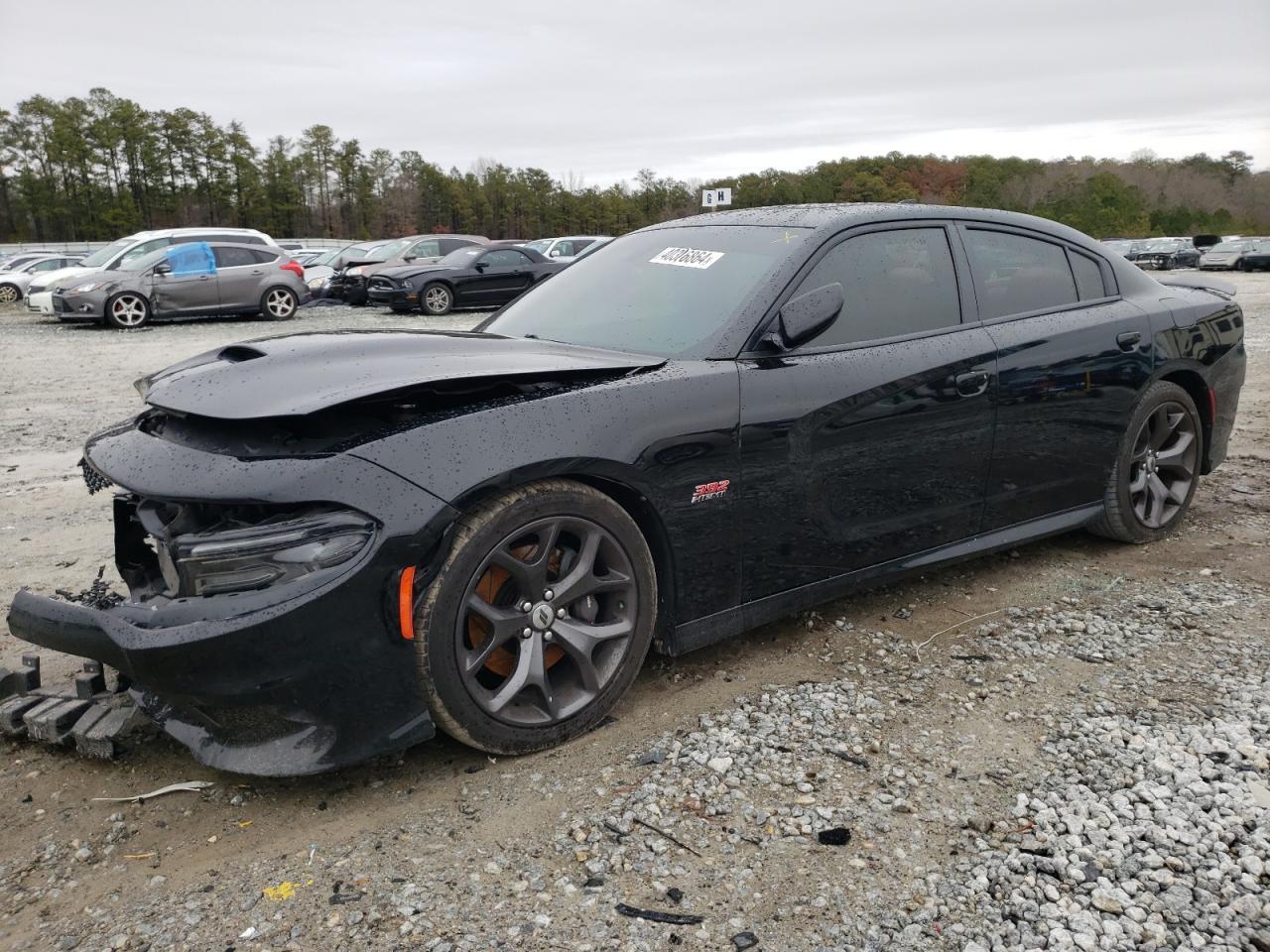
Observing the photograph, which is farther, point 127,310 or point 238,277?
point 238,277

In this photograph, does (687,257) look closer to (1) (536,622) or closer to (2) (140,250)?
(1) (536,622)

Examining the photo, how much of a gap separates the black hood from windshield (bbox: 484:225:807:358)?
0.67ft

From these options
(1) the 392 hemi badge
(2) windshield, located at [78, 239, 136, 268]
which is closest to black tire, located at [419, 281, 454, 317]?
(2) windshield, located at [78, 239, 136, 268]

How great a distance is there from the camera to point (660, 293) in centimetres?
363

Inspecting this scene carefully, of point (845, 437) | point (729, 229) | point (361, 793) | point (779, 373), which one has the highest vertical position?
point (729, 229)

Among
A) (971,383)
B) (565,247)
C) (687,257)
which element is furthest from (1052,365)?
(565,247)

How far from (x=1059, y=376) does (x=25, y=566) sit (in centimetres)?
456

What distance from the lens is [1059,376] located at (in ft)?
13.4

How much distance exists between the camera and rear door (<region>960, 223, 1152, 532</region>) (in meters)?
3.94

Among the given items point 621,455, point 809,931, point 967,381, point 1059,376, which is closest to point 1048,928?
point 809,931

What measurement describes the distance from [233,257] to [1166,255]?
1533 inches

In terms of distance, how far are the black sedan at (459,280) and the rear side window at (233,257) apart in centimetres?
245

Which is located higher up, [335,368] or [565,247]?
[565,247]

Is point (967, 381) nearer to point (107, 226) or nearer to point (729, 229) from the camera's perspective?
point (729, 229)
